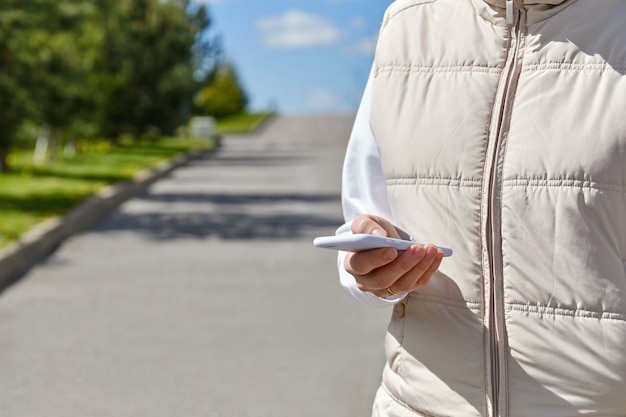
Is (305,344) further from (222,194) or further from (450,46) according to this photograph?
(222,194)

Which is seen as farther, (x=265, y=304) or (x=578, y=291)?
(x=265, y=304)

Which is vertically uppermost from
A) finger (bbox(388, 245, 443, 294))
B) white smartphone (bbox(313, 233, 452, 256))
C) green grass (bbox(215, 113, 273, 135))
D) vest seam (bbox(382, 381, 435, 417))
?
white smartphone (bbox(313, 233, 452, 256))

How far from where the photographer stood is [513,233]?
175cm

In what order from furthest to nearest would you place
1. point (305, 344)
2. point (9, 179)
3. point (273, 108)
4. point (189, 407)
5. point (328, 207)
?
point (273, 108) < point (9, 179) < point (328, 207) < point (305, 344) < point (189, 407)

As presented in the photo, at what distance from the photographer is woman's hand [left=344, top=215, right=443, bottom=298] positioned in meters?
1.68

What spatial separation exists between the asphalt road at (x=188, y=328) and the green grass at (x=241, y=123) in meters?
46.9

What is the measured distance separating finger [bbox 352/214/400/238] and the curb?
22.6 ft

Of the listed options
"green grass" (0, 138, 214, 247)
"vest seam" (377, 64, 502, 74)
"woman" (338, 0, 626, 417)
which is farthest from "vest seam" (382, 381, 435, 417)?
"green grass" (0, 138, 214, 247)

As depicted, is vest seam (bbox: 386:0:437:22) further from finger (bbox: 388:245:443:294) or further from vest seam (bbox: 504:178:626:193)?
finger (bbox: 388:245:443:294)

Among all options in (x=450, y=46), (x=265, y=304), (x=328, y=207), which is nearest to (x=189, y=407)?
(x=265, y=304)

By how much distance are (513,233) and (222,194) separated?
1603 centimetres

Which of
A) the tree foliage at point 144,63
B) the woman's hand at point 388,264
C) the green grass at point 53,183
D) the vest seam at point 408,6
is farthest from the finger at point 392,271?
the tree foliage at point 144,63

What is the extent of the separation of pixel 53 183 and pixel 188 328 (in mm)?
10670

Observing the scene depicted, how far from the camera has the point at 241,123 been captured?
6519cm
